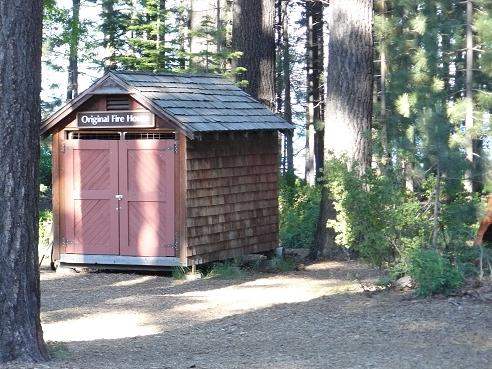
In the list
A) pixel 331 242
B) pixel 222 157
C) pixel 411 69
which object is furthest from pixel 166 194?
pixel 411 69

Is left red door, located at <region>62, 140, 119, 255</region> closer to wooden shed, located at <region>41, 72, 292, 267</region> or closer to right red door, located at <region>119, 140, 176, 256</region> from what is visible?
wooden shed, located at <region>41, 72, 292, 267</region>

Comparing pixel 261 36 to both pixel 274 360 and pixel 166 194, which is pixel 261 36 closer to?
pixel 166 194

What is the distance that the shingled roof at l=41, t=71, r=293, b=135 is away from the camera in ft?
50.8

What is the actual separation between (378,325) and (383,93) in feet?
59.5

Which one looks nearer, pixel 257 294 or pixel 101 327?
pixel 101 327

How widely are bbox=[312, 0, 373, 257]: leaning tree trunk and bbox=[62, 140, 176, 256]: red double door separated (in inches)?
129

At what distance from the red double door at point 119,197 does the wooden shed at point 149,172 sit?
0.02 metres

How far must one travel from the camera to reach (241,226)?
17.2 metres

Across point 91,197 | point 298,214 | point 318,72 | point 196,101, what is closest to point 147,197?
point 91,197

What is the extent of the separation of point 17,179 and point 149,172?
7466 millimetres

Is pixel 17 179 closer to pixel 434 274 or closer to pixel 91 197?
pixel 434 274

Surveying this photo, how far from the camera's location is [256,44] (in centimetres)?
2056

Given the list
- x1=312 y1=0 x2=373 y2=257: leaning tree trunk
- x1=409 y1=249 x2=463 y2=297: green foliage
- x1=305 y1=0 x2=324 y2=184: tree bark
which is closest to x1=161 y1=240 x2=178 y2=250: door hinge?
x1=312 y1=0 x2=373 y2=257: leaning tree trunk

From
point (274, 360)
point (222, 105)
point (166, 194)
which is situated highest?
point (222, 105)
